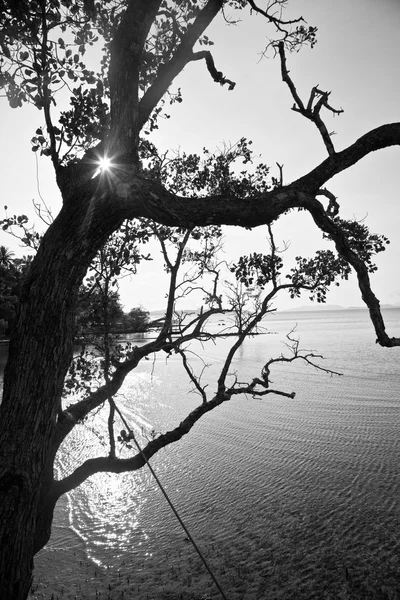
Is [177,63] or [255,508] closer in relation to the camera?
[177,63]

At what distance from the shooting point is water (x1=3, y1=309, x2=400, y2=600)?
784cm

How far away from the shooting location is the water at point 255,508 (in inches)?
309

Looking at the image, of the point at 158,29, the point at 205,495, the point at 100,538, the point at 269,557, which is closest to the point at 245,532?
the point at 269,557

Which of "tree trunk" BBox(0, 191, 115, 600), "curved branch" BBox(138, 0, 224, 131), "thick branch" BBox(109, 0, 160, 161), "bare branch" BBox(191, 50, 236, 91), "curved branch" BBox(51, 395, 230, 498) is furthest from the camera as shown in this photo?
"curved branch" BBox(51, 395, 230, 498)

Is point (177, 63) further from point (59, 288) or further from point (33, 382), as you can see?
point (33, 382)

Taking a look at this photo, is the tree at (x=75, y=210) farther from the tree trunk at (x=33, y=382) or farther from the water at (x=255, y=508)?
the water at (x=255, y=508)

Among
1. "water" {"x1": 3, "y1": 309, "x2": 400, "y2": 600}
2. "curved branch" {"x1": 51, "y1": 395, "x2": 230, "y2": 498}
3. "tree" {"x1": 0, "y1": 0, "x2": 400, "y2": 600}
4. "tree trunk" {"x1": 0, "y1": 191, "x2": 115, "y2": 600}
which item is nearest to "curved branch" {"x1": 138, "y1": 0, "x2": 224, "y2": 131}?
"tree" {"x1": 0, "y1": 0, "x2": 400, "y2": 600}

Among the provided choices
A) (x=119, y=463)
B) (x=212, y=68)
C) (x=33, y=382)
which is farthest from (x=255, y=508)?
(x=212, y=68)

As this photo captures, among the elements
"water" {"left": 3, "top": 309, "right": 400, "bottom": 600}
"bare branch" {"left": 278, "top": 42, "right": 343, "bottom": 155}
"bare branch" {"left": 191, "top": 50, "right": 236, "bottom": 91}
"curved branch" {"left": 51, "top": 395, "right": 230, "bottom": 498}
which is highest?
"bare branch" {"left": 191, "top": 50, "right": 236, "bottom": 91}

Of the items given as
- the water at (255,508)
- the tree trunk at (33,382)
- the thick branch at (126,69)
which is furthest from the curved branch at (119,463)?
the thick branch at (126,69)

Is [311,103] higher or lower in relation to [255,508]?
higher

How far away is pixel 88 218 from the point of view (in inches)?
121

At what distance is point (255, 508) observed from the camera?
426 inches

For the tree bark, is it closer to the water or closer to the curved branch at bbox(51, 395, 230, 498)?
the curved branch at bbox(51, 395, 230, 498)
